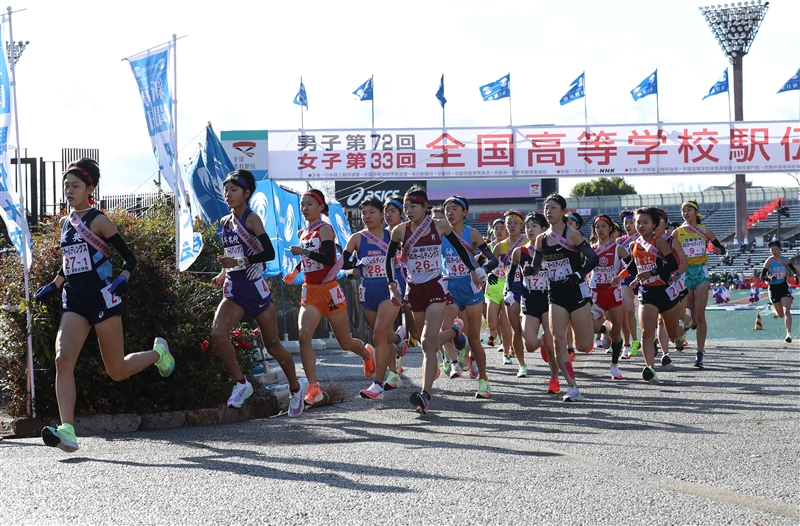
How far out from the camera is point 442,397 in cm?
985

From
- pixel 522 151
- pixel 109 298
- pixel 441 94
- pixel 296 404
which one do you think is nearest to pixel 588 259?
pixel 296 404

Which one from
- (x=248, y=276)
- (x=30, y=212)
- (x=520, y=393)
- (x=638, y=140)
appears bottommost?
(x=520, y=393)

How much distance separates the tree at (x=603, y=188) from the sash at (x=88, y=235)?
310 feet

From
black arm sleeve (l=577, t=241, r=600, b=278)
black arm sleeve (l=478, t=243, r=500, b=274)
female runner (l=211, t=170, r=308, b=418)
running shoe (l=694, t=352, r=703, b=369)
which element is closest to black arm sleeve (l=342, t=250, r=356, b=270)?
black arm sleeve (l=478, t=243, r=500, b=274)

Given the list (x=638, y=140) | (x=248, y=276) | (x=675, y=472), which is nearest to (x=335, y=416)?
(x=248, y=276)

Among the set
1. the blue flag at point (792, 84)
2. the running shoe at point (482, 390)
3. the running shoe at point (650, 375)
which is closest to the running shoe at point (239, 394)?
the running shoe at point (482, 390)

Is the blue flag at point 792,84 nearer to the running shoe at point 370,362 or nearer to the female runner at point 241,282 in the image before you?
the running shoe at point 370,362

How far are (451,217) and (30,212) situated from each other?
10470 millimetres

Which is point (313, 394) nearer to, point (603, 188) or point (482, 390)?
point (482, 390)

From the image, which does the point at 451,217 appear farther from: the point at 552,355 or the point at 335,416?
the point at 335,416

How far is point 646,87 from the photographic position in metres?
35.1

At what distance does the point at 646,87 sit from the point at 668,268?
85.0ft

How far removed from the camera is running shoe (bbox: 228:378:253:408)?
8.02 m

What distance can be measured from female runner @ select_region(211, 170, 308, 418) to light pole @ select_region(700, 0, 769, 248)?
64.1 meters
